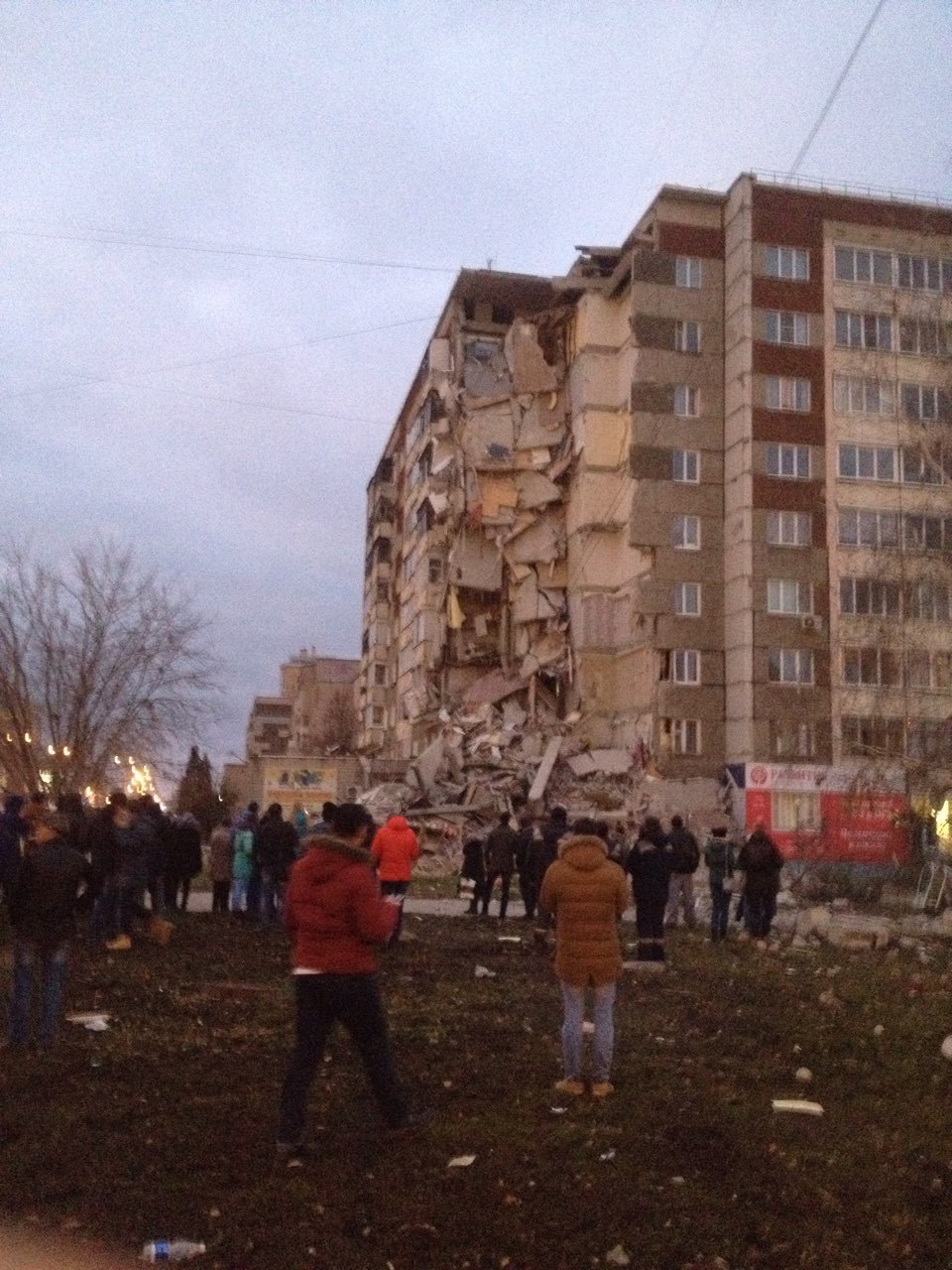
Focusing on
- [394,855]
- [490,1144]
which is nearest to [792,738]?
[394,855]

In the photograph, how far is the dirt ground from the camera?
19.0ft

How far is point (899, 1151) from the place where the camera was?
7.44 m

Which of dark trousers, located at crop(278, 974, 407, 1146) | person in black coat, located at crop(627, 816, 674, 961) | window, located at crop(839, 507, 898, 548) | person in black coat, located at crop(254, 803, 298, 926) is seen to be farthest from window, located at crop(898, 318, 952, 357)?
dark trousers, located at crop(278, 974, 407, 1146)

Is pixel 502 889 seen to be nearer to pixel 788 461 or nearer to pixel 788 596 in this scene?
pixel 788 596

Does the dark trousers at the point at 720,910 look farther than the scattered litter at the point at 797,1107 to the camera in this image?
Yes

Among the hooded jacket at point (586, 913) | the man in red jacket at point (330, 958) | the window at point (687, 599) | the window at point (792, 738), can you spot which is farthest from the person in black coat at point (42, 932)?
the window at point (687, 599)

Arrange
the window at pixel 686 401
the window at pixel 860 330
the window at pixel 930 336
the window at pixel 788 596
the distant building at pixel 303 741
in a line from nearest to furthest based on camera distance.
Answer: the window at pixel 930 336
the distant building at pixel 303 741
the window at pixel 788 596
the window at pixel 860 330
the window at pixel 686 401

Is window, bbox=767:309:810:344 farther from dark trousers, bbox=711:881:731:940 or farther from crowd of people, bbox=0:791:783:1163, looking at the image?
crowd of people, bbox=0:791:783:1163

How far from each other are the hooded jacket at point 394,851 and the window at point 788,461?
126 feet

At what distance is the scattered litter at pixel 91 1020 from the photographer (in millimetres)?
10234

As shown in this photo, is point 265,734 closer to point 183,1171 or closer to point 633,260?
point 633,260

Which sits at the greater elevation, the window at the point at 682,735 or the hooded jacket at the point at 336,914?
the window at the point at 682,735

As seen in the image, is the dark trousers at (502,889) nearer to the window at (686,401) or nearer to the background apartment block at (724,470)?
the background apartment block at (724,470)

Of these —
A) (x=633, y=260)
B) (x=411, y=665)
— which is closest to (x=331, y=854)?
(x=633, y=260)
